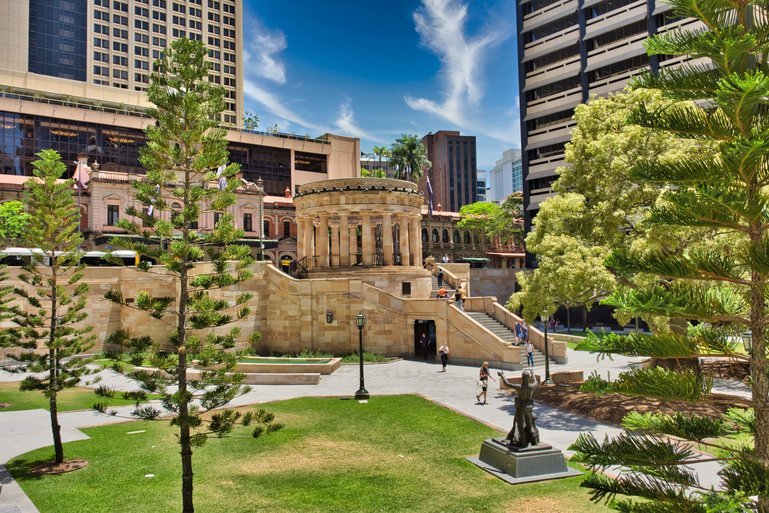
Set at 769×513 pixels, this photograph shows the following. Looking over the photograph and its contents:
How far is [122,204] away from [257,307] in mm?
30439

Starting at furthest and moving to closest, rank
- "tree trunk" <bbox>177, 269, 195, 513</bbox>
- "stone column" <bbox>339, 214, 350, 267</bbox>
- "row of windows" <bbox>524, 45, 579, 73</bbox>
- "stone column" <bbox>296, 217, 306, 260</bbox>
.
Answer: "row of windows" <bbox>524, 45, 579, 73</bbox> → "stone column" <bbox>296, 217, 306, 260</bbox> → "stone column" <bbox>339, 214, 350, 267</bbox> → "tree trunk" <bbox>177, 269, 195, 513</bbox>

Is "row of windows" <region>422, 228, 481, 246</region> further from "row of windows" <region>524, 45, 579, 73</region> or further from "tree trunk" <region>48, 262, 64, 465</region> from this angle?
"tree trunk" <region>48, 262, 64, 465</region>

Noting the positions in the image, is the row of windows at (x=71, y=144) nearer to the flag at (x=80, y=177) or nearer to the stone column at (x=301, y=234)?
the flag at (x=80, y=177)

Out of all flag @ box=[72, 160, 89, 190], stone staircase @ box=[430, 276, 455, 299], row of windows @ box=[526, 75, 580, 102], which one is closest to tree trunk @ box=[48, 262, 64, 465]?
stone staircase @ box=[430, 276, 455, 299]

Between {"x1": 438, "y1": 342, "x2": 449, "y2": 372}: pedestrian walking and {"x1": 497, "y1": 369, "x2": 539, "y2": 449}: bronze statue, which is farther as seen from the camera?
{"x1": 438, "y1": 342, "x2": 449, "y2": 372}: pedestrian walking

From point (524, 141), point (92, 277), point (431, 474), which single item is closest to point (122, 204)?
point (92, 277)

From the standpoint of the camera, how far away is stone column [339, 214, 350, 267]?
40.2 metres

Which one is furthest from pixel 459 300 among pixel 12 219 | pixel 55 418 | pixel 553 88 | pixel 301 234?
pixel 12 219

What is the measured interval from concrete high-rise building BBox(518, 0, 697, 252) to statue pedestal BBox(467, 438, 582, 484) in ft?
168

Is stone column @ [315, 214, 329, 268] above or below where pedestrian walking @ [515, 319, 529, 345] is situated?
above

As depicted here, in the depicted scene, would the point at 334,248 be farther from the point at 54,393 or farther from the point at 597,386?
the point at 597,386

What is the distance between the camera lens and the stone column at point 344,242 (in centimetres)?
4016

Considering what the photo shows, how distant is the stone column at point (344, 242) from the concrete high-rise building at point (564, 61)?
101ft

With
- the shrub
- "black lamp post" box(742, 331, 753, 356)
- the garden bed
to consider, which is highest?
"black lamp post" box(742, 331, 753, 356)
